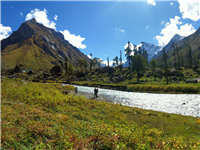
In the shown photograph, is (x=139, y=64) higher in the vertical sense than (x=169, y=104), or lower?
higher

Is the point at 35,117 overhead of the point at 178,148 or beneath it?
overhead

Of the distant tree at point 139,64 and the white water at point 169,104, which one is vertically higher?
the distant tree at point 139,64

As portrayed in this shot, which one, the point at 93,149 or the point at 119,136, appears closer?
the point at 93,149

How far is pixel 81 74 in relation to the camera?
4793 inches

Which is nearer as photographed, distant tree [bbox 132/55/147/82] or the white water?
the white water

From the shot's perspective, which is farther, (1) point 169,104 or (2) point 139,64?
(2) point 139,64

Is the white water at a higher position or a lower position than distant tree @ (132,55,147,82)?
lower

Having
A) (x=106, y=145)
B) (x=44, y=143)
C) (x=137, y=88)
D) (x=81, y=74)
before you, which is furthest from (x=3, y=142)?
(x=81, y=74)

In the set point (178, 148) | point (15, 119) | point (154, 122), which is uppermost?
point (15, 119)

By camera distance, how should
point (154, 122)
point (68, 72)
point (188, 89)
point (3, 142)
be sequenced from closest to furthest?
point (3, 142) → point (154, 122) → point (188, 89) → point (68, 72)

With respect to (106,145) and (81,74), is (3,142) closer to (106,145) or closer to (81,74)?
(106,145)

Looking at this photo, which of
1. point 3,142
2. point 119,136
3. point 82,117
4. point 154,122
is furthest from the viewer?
point 154,122

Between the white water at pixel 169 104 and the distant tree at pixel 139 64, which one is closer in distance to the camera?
the white water at pixel 169 104

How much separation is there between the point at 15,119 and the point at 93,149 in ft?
26.4
